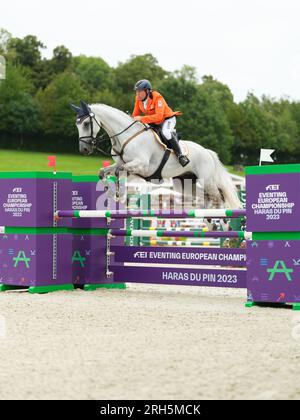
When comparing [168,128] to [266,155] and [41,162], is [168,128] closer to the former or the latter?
[266,155]

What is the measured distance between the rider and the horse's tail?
762 mm

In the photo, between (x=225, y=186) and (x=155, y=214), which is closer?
(x=155, y=214)

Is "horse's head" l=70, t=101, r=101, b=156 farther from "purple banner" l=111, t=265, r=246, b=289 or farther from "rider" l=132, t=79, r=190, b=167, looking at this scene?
"purple banner" l=111, t=265, r=246, b=289

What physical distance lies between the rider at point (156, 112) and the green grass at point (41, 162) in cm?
4747

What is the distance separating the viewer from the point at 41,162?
6284cm

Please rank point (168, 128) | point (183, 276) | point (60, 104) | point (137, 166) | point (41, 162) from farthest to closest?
point (60, 104)
point (41, 162)
point (168, 128)
point (137, 166)
point (183, 276)

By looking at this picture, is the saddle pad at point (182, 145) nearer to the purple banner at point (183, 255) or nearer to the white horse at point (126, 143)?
the white horse at point (126, 143)

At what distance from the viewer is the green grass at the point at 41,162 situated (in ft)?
197

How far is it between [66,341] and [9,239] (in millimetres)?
4237

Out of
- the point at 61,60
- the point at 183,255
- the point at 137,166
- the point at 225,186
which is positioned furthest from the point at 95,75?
the point at 183,255

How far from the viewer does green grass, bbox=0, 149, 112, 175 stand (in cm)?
5997

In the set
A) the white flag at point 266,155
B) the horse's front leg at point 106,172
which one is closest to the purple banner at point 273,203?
the white flag at point 266,155

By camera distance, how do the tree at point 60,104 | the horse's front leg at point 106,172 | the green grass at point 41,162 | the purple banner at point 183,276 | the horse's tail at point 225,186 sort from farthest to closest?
the tree at point 60,104
the green grass at point 41,162
the horse's tail at point 225,186
the horse's front leg at point 106,172
the purple banner at point 183,276

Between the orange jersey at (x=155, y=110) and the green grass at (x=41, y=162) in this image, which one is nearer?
the orange jersey at (x=155, y=110)
